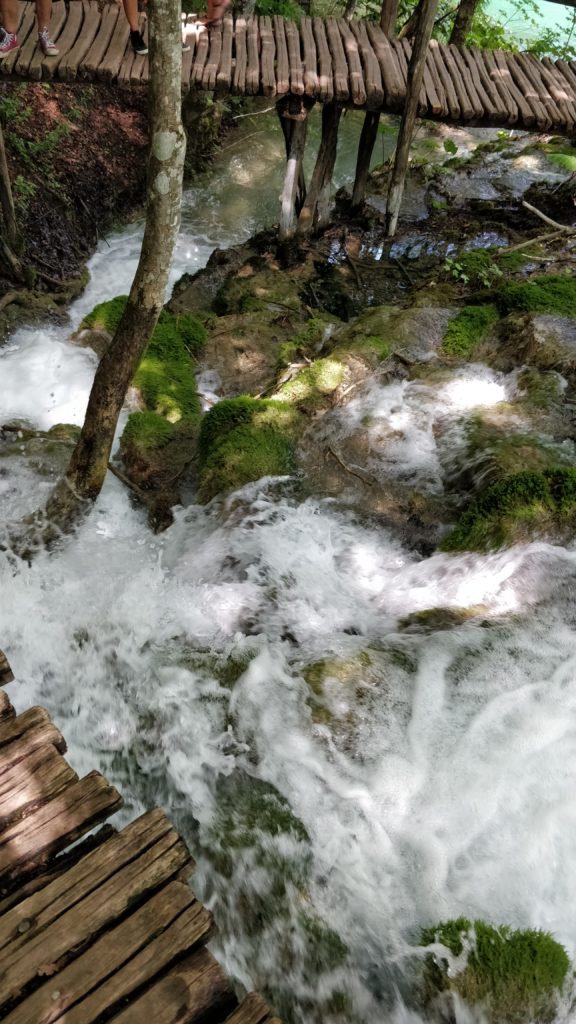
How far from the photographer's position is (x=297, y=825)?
2.88 m

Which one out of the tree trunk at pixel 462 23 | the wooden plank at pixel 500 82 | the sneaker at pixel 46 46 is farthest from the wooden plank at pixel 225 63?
the tree trunk at pixel 462 23

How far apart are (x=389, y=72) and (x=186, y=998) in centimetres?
823

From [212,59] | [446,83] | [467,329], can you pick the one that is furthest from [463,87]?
[467,329]

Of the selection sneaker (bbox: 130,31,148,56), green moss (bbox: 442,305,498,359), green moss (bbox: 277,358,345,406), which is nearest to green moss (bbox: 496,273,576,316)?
green moss (bbox: 442,305,498,359)

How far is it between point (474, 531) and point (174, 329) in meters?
3.93

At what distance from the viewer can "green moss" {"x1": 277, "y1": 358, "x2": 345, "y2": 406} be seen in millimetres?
5234

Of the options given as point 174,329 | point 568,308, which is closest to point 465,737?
A: point 568,308

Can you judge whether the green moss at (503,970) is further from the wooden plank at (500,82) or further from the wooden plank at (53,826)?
the wooden plank at (500,82)

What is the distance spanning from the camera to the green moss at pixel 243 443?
4562 mm

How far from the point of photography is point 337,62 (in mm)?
7113

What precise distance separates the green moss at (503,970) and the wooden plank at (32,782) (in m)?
1.53

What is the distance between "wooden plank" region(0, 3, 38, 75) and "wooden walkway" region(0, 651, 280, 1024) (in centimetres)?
648

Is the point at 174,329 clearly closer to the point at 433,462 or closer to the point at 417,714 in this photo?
the point at 433,462

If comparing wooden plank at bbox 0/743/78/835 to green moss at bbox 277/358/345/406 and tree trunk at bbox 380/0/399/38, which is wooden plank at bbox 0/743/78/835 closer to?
green moss at bbox 277/358/345/406
